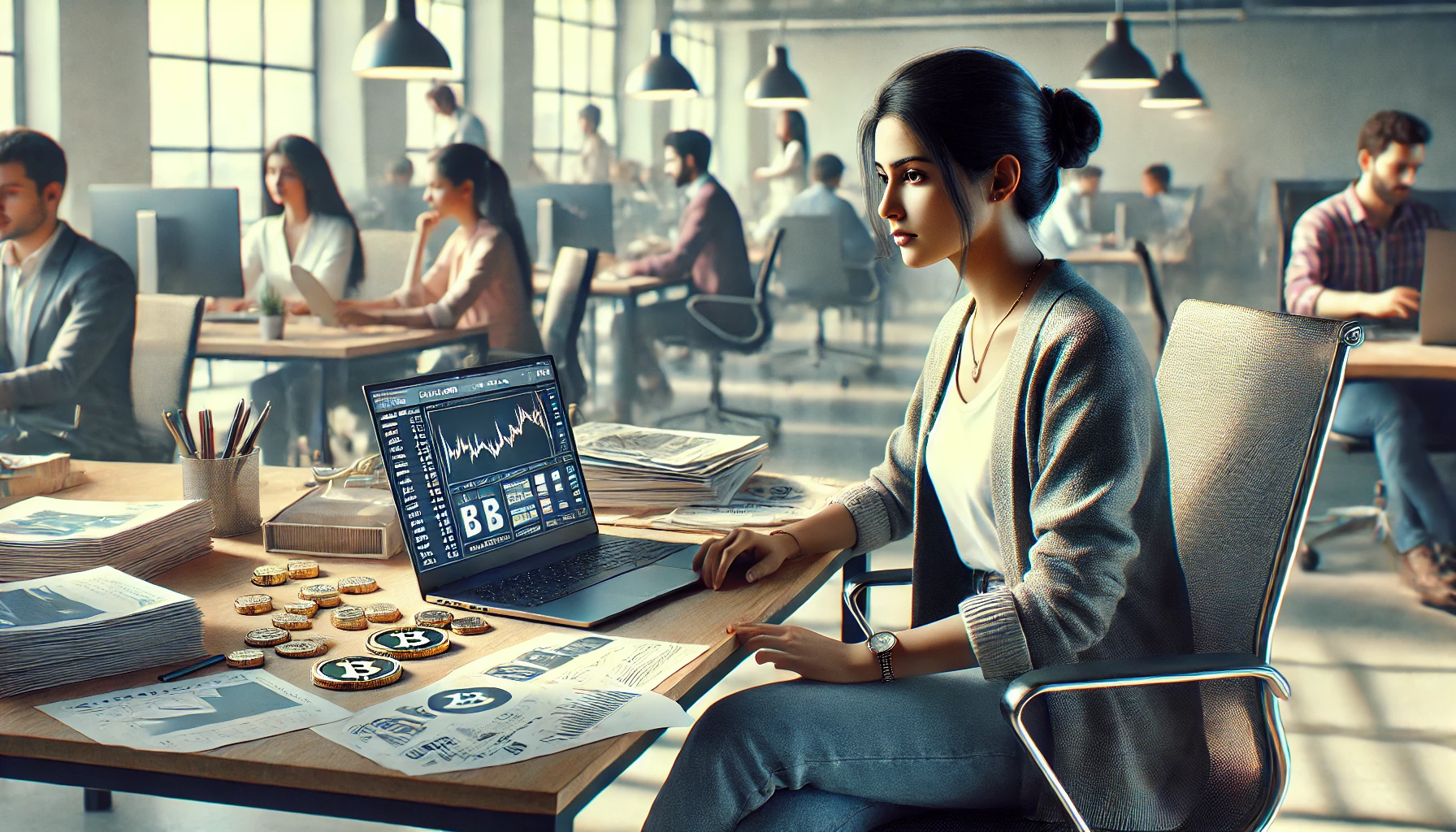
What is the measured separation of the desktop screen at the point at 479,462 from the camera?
146 cm

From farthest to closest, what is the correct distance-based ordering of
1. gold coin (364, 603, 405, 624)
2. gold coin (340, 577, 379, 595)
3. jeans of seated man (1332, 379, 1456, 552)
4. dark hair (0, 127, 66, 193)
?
dark hair (0, 127, 66, 193)
jeans of seated man (1332, 379, 1456, 552)
gold coin (340, 577, 379, 595)
gold coin (364, 603, 405, 624)

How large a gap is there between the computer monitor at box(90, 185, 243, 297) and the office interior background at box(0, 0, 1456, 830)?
0.81m

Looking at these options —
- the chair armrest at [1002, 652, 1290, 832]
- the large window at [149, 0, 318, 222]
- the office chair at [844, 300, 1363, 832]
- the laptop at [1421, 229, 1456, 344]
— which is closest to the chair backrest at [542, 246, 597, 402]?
the large window at [149, 0, 318, 222]

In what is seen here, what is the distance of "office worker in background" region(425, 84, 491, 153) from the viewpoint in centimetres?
583

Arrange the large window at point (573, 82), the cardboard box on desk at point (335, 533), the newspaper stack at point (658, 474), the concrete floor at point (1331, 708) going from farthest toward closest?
1. the large window at point (573, 82)
2. the concrete floor at point (1331, 708)
3. the newspaper stack at point (658, 474)
4. the cardboard box on desk at point (335, 533)

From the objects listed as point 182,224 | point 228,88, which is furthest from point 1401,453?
point 228,88

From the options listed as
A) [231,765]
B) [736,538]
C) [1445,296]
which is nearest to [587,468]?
[736,538]

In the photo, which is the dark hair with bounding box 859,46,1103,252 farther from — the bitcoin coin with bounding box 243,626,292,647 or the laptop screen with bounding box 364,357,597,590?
the bitcoin coin with bounding box 243,626,292,647

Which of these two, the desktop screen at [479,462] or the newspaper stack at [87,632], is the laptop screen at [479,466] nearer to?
the desktop screen at [479,462]

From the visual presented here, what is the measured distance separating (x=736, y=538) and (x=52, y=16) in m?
4.46

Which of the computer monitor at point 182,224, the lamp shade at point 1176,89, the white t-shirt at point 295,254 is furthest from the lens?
the lamp shade at point 1176,89

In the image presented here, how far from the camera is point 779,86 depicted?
5.55 m

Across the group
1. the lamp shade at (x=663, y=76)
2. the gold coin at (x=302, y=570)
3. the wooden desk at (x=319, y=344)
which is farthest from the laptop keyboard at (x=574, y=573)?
the lamp shade at (x=663, y=76)

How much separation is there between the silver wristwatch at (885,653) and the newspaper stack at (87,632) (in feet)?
2.15
